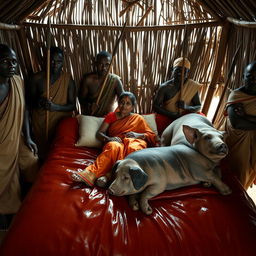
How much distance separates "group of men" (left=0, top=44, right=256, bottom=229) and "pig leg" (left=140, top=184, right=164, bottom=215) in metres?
0.90

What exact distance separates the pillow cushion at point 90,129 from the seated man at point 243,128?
79 cm

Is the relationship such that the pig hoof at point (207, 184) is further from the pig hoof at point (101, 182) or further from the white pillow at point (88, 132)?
the white pillow at point (88, 132)

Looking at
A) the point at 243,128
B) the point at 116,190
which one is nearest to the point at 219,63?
the point at 243,128

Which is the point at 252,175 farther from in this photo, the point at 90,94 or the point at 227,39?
the point at 90,94

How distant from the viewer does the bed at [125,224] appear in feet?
4.35

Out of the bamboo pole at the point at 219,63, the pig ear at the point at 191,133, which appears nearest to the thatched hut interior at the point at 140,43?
the bamboo pole at the point at 219,63

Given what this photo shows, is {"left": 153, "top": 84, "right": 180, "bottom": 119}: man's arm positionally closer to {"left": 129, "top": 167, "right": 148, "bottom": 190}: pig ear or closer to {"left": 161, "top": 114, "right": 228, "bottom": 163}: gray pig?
{"left": 161, "top": 114, "right": 228, "bottom": 163}: gray pig

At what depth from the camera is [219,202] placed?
1633 millimetres

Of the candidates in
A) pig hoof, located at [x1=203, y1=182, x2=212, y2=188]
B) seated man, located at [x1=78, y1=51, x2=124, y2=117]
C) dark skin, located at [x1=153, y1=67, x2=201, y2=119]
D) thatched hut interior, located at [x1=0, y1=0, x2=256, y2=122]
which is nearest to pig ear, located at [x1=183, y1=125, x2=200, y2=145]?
pig hoof, located at [x1=203, y1=182, x2=212, y2=188]

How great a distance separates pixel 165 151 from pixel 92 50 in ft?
5.59

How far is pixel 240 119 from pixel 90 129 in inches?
53.3

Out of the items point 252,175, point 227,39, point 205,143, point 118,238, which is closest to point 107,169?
point 118,238

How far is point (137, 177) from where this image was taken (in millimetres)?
1555

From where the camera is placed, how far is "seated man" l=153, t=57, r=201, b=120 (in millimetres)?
2664
